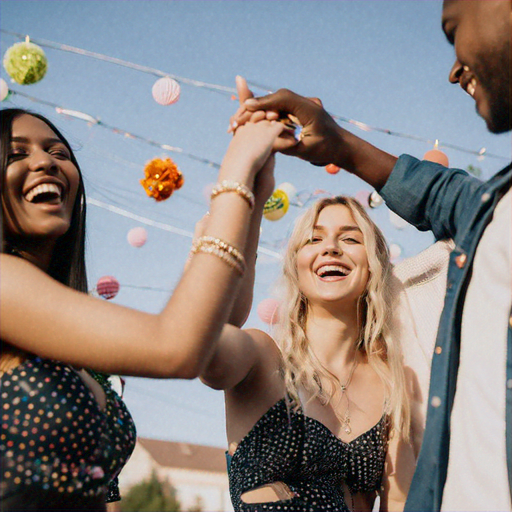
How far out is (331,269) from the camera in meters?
3.21

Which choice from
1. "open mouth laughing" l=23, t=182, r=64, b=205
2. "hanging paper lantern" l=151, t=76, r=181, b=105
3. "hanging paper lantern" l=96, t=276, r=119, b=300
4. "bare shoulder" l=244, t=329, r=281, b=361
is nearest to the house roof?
"hanging paper lantern" l=96, t=276, r=119, b=300

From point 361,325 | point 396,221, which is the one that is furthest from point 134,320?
point 396,221

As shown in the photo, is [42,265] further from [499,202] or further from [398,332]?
[398,332]

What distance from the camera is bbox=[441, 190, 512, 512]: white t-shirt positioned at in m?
1.88

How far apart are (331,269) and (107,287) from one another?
5.42 m

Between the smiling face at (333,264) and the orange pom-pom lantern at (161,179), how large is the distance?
3.44 metres

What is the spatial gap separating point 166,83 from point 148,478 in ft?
94.6

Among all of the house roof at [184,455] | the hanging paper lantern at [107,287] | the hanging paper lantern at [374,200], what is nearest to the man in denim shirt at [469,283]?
the hanging paper lantern at [374,200]

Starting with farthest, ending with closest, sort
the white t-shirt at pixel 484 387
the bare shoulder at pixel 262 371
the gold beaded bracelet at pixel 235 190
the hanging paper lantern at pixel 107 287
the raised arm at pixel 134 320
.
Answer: the hanging paper lantern at pixel 107 287 → the bare shoulder at pixel 262 371 → the white t-shirt at pixel 484 387 → the gold beaded bracelet at pixel 235 190 → the raised arm at pixel 134 320

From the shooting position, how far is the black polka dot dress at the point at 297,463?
261 centimetres

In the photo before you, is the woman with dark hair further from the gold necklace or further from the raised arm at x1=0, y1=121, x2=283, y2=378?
the gold necklace

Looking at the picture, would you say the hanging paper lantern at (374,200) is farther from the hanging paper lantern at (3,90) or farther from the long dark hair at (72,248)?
the long dark hair at (72,248)

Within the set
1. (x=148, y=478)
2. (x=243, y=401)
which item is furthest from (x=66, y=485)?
(x=148, y=478)

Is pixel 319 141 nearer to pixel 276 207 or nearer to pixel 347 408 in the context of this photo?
pixel 347 408
